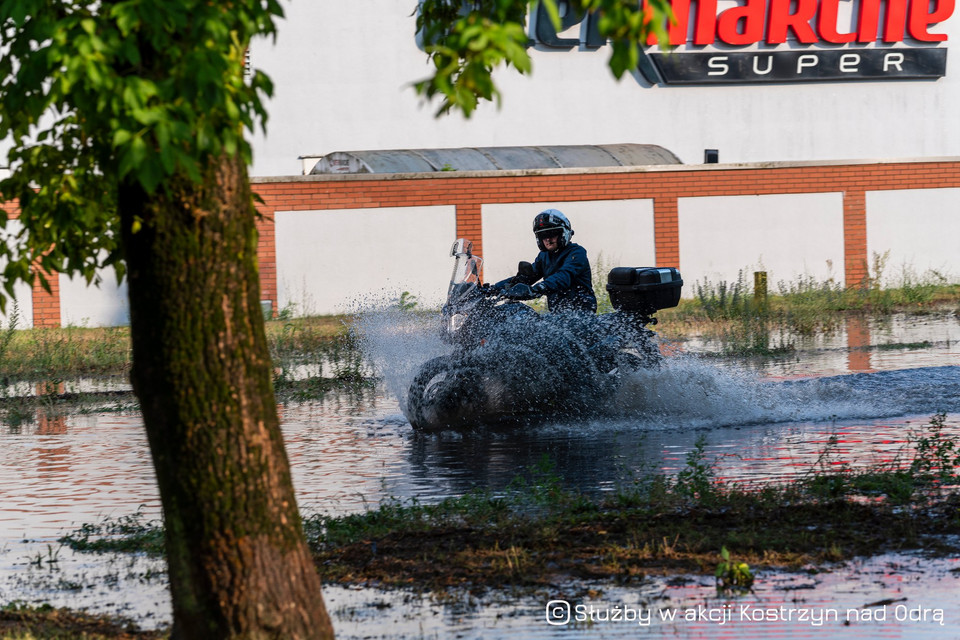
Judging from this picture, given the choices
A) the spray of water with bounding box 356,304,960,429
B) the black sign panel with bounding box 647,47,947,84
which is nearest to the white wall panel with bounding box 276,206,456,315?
the black sign panel with bounding box 647,47,947,84

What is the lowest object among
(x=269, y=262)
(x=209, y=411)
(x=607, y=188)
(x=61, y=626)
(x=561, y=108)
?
(x=61, y=626)

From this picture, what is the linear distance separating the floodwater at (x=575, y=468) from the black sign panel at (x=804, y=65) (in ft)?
53.4

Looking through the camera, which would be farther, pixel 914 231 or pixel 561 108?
pixel 561 108

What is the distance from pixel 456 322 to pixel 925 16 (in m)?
26.0

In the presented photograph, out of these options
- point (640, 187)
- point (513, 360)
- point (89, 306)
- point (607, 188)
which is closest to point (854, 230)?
point (640, 187)

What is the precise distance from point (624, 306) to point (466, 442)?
208cm

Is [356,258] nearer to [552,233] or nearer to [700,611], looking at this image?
[552,233]

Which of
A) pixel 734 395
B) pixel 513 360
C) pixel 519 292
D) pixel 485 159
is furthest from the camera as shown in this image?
pixel 485 159

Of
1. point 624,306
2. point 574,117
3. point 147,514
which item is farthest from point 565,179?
point 147,514

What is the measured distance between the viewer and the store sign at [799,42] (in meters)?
31.8

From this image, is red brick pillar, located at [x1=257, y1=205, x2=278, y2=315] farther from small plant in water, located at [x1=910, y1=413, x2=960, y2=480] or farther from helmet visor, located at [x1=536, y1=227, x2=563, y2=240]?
small plant in water, located at [x1=910, y1=413, x2=960, y2=480]

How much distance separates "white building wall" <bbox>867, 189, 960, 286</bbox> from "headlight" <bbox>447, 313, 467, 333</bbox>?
20.5 meters

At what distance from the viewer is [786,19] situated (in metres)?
32.1

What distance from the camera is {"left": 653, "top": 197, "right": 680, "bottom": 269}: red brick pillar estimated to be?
2822 cm
